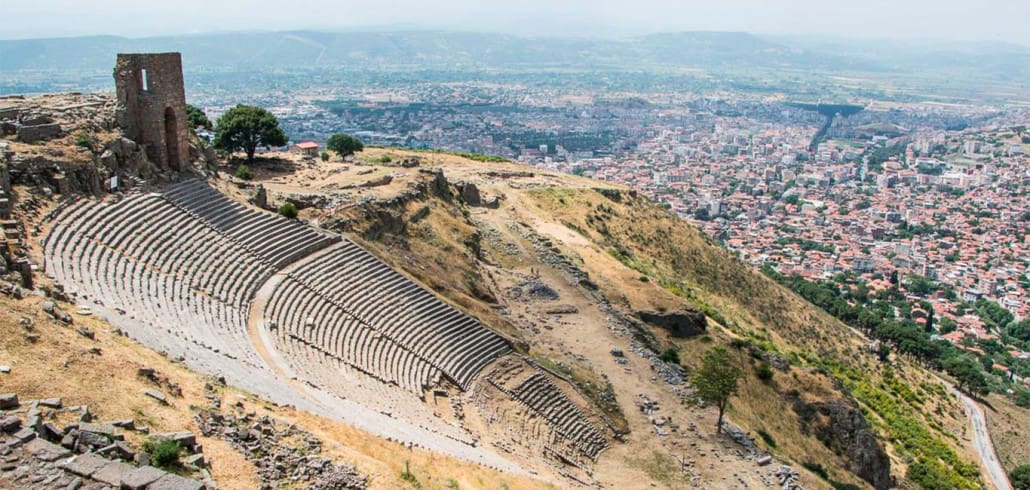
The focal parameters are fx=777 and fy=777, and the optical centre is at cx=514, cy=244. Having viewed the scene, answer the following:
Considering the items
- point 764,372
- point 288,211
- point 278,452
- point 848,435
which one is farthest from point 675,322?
point 278,452

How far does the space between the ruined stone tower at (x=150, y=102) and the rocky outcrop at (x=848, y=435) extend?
30.1 meters

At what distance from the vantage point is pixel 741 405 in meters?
34.2

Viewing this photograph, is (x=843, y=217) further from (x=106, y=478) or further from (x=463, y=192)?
(x=106, y=478)

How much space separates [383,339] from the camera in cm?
2845

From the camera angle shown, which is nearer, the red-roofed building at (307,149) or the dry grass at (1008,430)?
the red-roofed building at (307,149)

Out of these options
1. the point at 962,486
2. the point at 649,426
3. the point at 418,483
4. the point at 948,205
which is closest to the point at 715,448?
the point at 649,426

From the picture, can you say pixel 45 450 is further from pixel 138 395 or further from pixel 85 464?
pixel 138 395

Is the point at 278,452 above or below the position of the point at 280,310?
above

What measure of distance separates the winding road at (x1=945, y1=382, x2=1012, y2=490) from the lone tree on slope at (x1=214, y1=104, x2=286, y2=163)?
48571 millimetres

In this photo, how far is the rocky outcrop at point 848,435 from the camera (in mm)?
35406

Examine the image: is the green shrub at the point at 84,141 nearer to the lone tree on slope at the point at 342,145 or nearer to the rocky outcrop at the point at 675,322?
the rocky outcrop at the point at 675,322

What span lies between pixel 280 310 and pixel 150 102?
11.8 meters

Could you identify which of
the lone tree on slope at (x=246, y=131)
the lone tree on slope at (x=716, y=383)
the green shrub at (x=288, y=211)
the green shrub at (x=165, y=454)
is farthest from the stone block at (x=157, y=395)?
the lone tree on slope at (x=246, y=131)

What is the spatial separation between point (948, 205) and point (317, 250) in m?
172
